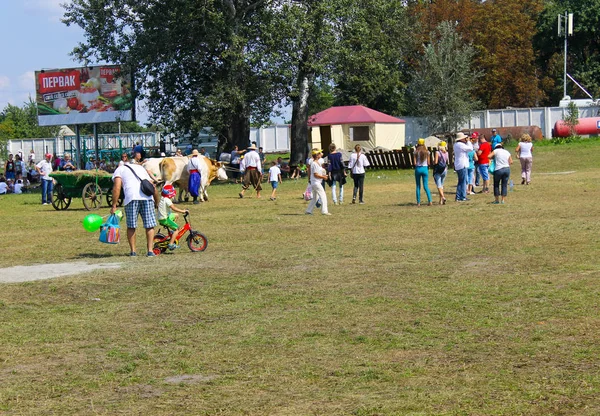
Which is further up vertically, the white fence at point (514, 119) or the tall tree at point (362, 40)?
the tall tree at point (362, 40)

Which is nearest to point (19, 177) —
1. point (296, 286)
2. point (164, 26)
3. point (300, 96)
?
point (164, 26)

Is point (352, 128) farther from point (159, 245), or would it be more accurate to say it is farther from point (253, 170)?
point (159, 245)

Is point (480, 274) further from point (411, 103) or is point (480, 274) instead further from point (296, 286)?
point (411, 103)

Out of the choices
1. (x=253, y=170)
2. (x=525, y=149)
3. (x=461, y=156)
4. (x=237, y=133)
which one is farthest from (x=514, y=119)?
(x=461, y=156)

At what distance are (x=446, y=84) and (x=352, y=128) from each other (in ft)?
31.7

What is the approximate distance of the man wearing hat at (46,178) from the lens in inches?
1177

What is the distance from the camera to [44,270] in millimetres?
13625

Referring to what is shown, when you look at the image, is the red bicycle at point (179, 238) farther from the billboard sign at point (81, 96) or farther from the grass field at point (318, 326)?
the billboard sign at point (81, 96)

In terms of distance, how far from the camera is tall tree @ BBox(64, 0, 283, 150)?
38.8 meters

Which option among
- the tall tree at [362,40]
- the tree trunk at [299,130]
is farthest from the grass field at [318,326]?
the tree trunk at [299,130]

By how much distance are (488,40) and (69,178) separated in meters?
50.3

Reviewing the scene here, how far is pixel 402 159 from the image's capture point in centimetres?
4441

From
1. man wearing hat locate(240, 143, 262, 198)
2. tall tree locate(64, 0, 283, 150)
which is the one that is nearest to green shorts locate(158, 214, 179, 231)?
man wearing hat locate(240, 143, 262, 198)

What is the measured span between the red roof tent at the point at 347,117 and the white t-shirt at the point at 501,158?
28872 millimetres
